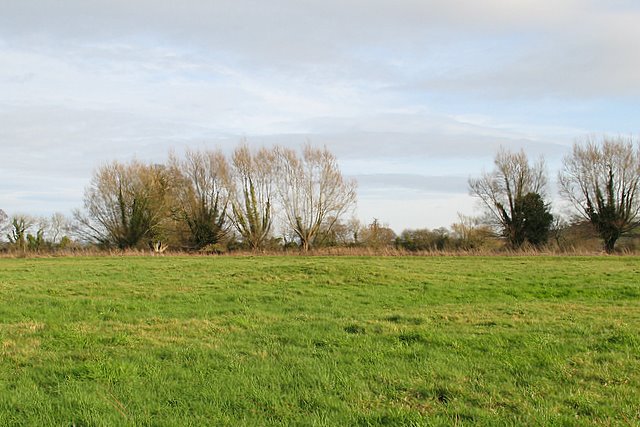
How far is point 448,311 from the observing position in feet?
42.7

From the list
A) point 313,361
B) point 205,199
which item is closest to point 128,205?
point 205,199

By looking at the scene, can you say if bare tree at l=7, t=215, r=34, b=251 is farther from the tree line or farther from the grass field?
the grass field

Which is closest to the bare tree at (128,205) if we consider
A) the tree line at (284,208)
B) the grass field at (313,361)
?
the tree line at (284,208)

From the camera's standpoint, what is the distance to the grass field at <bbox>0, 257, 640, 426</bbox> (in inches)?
224

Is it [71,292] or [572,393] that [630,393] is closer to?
[572,393]

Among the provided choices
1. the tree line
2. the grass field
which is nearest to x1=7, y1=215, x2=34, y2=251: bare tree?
the tree line

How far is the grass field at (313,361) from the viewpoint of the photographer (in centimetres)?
568

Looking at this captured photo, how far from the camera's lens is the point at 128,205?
55469mm

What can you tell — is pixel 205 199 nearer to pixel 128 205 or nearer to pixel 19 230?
pixel 128 205

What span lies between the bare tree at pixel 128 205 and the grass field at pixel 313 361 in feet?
131

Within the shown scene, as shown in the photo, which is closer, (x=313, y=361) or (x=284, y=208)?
(x=313, y=361)

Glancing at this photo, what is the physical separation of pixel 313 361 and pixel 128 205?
51669 millimetres

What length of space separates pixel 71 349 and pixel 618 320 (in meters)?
10.6

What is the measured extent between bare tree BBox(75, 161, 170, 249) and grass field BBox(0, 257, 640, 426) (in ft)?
131
